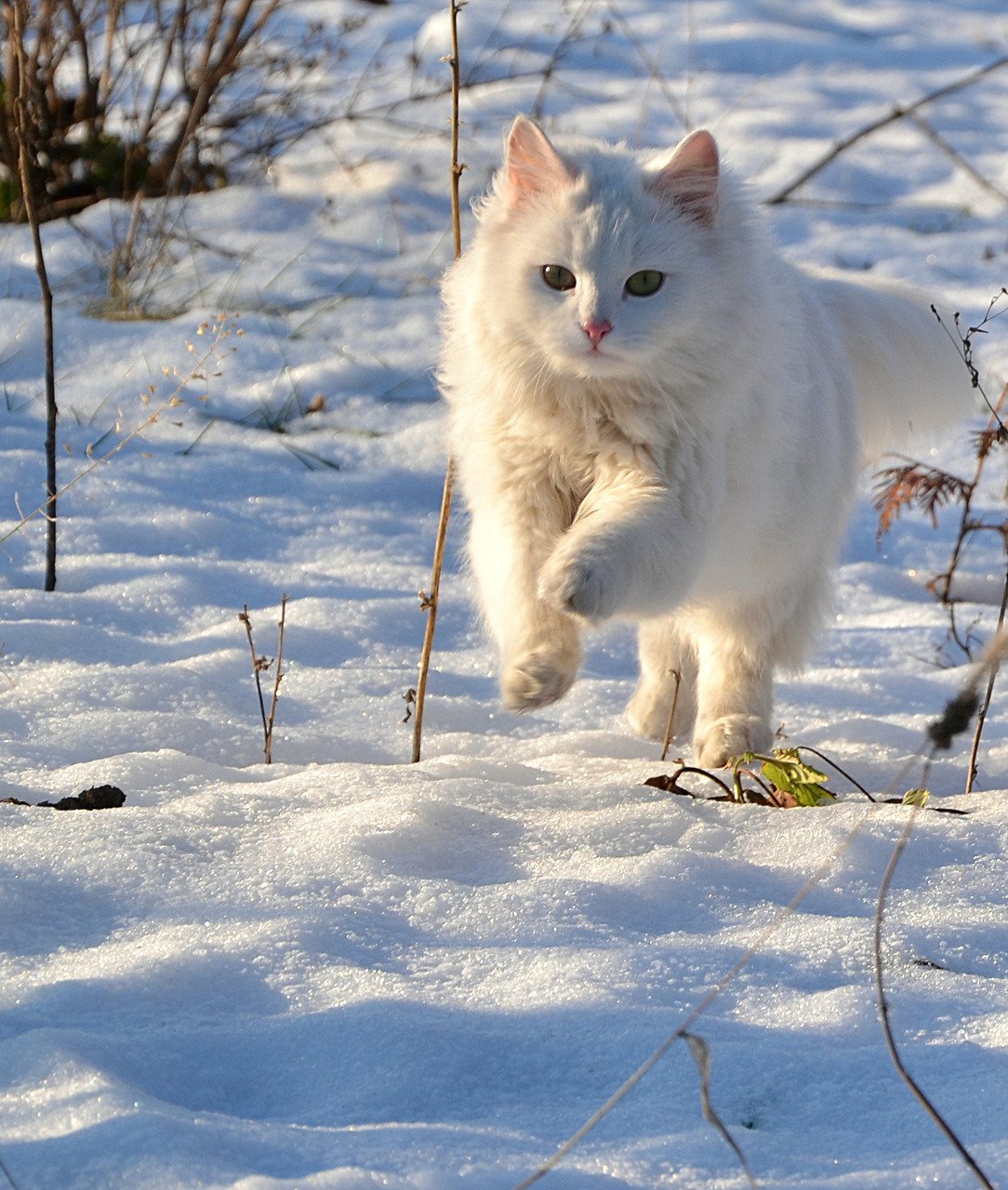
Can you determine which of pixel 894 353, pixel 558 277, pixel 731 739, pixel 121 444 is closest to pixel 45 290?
pixel 121 444

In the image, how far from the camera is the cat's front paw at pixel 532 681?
2.69 m

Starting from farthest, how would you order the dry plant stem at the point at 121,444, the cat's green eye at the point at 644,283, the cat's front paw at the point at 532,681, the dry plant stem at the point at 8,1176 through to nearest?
the dry plant stem at the point at 121,444 < the cat's green eye at the point at 644,283 < the cat's front paw at the point at 532,681 < the dry plant stem at the point at 8,1176

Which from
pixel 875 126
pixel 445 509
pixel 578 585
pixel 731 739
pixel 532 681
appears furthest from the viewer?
pixel 875 126

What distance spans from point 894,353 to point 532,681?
62.4 inches

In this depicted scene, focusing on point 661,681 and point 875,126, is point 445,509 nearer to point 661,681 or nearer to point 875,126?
point 661,681

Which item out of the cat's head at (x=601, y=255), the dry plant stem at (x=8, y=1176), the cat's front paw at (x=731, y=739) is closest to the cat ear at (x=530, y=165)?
the cat's head at (x=601, y=255)

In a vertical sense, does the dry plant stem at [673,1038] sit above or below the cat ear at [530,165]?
below

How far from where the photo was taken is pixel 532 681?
2.68m

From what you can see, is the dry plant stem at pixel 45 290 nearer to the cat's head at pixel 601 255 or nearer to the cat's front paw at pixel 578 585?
the cat's head at pixel 601 255

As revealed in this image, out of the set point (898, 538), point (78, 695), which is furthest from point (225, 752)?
point (898, 538)

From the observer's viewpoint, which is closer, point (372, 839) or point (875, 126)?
point (372, 839)

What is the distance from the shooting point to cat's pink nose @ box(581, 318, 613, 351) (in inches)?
107

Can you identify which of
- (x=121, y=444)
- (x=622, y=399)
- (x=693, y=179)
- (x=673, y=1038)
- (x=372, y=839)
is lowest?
(x=372, y=839)

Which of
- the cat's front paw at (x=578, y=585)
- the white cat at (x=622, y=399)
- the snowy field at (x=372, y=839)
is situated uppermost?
the white cat at (x=622, y=399)
